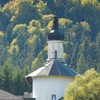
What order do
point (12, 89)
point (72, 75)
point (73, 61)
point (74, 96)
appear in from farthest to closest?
point (73, 61) < point (12, 89) < point (72, 75) < point (74, 96)

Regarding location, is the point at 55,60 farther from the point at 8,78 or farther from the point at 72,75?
the point at 8,78

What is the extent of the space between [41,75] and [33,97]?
2855 millimetres

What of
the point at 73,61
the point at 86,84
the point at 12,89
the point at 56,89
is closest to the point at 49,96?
the point at 56,89

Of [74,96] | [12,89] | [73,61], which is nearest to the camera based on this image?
[74,96]

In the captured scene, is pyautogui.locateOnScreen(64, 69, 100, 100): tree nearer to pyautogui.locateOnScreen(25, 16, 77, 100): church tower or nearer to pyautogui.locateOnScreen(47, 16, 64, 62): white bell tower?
pyautogui.locateOnScreen(25, 16, 77, 100): church tower

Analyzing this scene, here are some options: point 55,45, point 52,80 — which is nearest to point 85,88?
point 52,80

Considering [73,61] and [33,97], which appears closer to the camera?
[33,97]

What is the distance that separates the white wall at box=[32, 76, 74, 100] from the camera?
105 m

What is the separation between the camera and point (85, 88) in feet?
305

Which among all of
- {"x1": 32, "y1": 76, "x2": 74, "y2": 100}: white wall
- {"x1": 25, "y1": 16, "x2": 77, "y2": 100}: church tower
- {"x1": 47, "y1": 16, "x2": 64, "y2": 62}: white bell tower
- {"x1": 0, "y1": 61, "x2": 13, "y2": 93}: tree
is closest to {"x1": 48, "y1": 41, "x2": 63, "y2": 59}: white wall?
{"x1": 47, "y1": 16, "x2": 64, "y2": 62}: white bell tower

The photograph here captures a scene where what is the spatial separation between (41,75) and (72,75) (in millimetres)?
3187

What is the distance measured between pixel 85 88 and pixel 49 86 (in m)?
12.5

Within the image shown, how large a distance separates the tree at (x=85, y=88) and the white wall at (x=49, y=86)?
342 inches

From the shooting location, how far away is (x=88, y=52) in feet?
651
